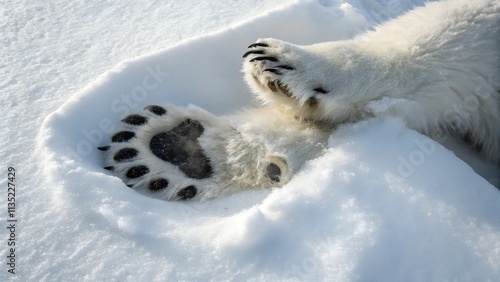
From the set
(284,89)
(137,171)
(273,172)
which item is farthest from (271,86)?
(137,171)

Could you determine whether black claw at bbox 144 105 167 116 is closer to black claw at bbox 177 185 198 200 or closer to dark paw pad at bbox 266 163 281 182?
black claw at bbox 177 185 198 200

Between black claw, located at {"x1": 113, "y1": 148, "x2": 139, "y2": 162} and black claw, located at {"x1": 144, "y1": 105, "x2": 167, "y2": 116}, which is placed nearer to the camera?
black claw, located at {"x1": 113, "y1": 148, "x2": 139, "y2": 162}

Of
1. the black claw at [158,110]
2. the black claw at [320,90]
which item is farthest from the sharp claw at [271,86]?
the black claw at [158,110]

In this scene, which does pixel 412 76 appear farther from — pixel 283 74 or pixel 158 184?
pixel 158 184

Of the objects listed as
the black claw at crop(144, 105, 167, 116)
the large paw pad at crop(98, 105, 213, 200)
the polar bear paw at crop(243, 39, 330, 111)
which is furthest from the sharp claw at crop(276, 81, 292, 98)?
the black claw at crop(144, 105, 167, 116)

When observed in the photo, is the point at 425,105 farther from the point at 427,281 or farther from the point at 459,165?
the point at 427,281

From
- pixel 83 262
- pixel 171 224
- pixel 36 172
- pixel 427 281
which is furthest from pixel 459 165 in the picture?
pixel 36 172

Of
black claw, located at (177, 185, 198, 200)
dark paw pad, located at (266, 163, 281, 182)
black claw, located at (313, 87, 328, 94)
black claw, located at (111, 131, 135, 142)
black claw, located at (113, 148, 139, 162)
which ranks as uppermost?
black claw, located at (313, 87, 328, 94)
